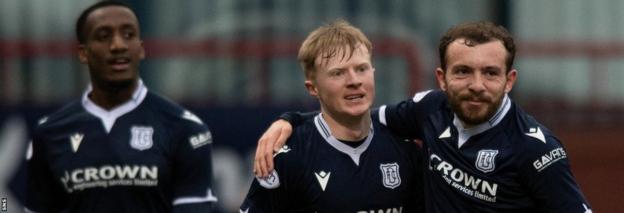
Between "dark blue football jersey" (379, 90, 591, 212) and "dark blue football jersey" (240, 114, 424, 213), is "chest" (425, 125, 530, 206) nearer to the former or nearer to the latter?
"dark blue football jersey" (379, 90, 591, 212)

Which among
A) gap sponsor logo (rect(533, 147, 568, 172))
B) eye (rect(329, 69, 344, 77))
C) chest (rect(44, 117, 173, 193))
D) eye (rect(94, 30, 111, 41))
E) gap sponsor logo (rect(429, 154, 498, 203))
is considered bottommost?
chest (rect(44, 117, 173, 193))

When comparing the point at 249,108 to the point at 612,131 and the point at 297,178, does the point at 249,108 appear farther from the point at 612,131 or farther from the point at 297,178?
the point at 297,178

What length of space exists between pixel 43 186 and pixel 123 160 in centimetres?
40

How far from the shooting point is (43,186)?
7234 millimetres

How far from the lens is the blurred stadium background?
10.5 m

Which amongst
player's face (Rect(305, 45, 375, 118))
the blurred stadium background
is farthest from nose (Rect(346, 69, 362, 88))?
the blurred stadium background

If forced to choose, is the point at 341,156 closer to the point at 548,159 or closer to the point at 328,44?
the point at 328,44

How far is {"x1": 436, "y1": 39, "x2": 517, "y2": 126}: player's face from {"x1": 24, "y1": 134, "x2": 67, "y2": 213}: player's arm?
1918mm

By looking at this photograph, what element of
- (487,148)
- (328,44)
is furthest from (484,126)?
(328,44)

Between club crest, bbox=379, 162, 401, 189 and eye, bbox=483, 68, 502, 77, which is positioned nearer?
eye, bbox=483, 68, 502, 77

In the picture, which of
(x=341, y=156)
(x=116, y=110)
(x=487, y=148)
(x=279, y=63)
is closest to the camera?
(x=487, y=148)

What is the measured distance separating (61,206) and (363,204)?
61.3 inches

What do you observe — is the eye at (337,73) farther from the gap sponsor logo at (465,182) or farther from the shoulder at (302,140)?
the gap sponsor logo at (465,182)

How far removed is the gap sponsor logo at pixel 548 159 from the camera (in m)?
6.12
